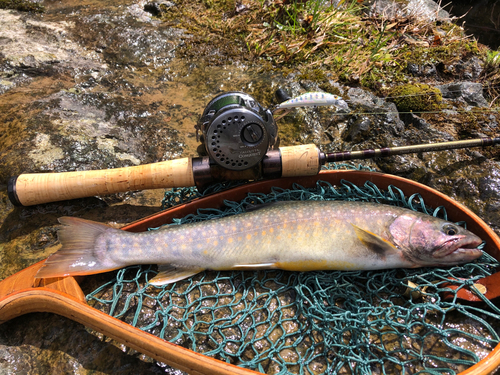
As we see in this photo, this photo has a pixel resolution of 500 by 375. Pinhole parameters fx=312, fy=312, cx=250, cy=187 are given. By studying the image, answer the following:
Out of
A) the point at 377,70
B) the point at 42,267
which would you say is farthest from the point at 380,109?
the point at 42,267

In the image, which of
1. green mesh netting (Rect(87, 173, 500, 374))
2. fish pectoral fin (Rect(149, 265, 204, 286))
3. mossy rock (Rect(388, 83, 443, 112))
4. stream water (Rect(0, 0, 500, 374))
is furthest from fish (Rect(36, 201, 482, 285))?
Answer: mossy rock (Rect(388, 83, 443, 112))

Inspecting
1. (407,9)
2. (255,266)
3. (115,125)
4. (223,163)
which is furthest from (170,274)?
(407,9)

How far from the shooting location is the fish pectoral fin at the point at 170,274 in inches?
99.5

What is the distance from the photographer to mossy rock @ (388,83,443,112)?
13.7 ft

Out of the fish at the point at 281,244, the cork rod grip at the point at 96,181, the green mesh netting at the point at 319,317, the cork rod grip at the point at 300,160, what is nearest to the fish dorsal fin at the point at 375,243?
the fish at the point at 281,244

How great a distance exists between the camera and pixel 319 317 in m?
2.33

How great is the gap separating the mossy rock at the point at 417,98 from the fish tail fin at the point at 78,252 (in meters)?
3.96

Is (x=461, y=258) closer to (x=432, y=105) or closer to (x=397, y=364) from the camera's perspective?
(x=397, y=364)

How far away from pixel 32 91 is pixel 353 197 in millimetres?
4479

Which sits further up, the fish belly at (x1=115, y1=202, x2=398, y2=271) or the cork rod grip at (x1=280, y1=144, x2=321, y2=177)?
the cork rod grip at (x1=280, y1=144, x2=321, y2=177)

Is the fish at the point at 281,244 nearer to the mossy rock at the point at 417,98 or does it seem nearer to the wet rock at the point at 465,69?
the mossy rock at the point at 417,98

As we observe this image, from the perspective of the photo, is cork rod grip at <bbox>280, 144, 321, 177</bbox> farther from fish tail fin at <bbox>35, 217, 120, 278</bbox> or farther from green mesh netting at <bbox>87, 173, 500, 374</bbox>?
fish tail fin at <bbox>35, 217, 120, 278</bbox>

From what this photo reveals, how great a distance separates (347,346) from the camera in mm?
2158

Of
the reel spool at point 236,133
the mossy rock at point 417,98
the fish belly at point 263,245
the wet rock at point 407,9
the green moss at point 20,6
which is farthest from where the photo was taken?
the wet rock at point 407,9
